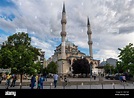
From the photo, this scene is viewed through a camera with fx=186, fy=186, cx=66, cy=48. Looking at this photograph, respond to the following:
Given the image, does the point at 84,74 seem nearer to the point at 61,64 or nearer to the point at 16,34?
the point at 61,64

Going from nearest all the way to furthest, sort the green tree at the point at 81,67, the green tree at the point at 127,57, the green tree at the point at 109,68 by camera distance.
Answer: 1. the green tree at the point at 127,57
2. the green tree at the point at 109,68
3. the green tree at the point at 81,67

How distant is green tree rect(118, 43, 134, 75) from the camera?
32.9m

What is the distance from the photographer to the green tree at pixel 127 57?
32856 millimetres

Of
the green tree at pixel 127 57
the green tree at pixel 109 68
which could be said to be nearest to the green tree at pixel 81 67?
the green tree at pixel 109 68

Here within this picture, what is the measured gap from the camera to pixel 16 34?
39875 mm

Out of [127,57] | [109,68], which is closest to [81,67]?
[109,68]

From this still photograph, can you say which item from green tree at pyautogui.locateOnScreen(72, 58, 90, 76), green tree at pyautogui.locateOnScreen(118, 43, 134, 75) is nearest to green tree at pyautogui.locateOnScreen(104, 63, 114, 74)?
green tree at pyautogui.locateOnScreen(72, 58, 90, 76)

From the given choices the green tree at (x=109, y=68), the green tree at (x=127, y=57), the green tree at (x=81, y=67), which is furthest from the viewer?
the green tree at (x=81, y=67)

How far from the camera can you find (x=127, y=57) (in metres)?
33.8

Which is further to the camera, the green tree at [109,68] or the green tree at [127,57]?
the green tree at [109,68]

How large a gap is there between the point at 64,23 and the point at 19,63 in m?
48.1

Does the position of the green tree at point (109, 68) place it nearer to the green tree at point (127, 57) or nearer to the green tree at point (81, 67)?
the green tree at point (81, 67)
